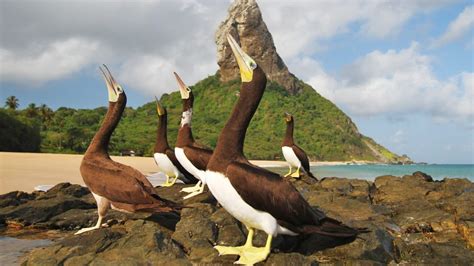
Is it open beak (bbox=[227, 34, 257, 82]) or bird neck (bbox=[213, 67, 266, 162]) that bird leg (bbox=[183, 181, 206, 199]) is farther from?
open beak (bbox=[227, 34, 257, 82])

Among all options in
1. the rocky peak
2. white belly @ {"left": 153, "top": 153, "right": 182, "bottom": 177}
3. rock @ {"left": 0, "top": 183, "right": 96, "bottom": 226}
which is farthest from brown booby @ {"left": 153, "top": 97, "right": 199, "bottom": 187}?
the rocky peak

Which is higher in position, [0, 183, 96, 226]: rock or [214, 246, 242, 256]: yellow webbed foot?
[214, 246, 242, 256]: yellow webbed foot

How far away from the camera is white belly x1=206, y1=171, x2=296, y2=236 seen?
5.03 m

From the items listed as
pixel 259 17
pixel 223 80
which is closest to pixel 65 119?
pixel 223 80

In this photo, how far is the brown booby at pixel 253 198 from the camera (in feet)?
16.4

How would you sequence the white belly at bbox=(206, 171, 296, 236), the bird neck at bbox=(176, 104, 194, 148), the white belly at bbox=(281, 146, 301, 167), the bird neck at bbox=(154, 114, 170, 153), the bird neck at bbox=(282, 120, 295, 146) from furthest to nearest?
the bird neck at bbox=(282, 120, 295, 146)
the white belly at bbox=(281, 146, 301, 167)
the bird neck at bbox=(154, 114, 170, 153)
the bird neck at bbox=(176, 104, 194, 148)
the white belly at bbox=(206, 171, 296, 236)

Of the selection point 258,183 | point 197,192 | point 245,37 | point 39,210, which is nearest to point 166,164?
point 197,192

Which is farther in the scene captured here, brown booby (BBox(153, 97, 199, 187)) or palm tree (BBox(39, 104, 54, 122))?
palm tree (BBox(39, 104, 54, 122))

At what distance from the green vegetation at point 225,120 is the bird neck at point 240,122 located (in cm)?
5258

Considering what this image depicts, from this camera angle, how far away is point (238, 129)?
5.50m

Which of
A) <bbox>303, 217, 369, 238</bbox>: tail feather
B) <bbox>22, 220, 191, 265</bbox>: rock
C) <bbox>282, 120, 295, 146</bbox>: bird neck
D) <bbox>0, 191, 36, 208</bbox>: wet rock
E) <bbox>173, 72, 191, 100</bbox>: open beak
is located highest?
<bbox>173, 72, 191, 100</bbox>: open beak

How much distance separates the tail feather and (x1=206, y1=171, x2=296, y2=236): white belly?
1.52 ft

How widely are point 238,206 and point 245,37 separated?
10904 centimetres

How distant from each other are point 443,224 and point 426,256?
3.78 m
